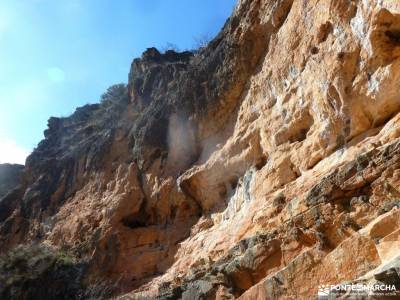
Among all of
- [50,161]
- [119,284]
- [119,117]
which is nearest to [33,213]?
[50,161]

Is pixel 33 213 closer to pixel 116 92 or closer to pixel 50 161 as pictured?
pixel 50 161

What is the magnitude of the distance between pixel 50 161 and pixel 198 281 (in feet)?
64.4

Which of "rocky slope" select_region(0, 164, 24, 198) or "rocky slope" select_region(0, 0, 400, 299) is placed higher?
"rocky slope" select_region(0, 164, 24, 198)

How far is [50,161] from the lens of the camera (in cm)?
2744

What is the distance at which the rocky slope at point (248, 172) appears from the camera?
7.69 meters

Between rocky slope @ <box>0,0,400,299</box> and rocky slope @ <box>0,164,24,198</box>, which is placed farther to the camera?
rocky slope @ <box>0,164,24,198</box>

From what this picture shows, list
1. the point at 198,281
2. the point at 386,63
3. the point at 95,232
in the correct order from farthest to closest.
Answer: the point at 95,232 → the point at 198,281 → the point at 386,63

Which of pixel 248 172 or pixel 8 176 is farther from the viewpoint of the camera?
pixel 8 176

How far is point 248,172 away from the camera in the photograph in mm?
13914

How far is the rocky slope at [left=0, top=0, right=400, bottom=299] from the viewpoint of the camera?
769cm

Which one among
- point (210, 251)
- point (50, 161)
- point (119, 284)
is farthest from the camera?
point (50, 161)

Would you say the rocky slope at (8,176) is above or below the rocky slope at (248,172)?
above

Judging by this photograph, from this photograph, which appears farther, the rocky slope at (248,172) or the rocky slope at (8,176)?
the rocky slope at (8,176)

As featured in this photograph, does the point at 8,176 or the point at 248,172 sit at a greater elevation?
the point at 8,176
